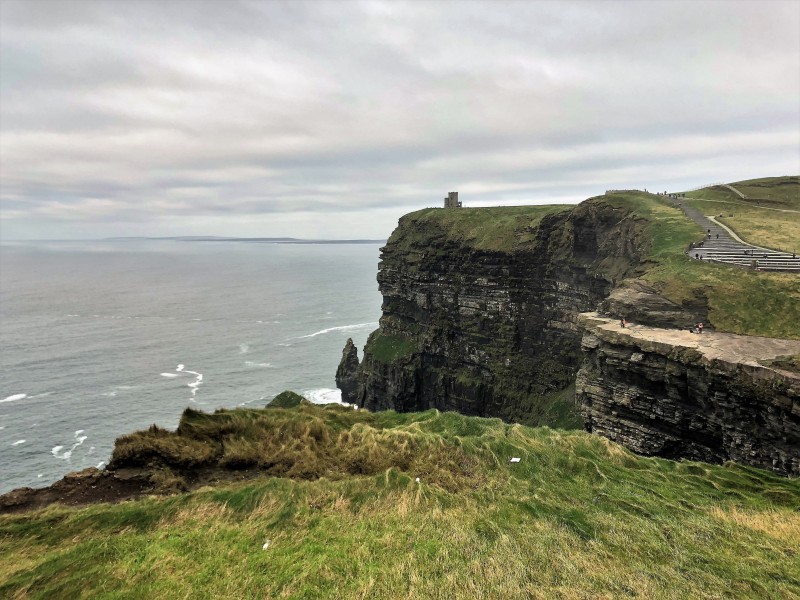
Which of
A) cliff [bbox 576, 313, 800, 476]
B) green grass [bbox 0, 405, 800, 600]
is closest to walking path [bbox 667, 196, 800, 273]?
cliff [bbox 576, 313, 800, 476]

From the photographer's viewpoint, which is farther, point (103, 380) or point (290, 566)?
point (103, 380)

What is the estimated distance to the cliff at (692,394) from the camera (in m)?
20.2

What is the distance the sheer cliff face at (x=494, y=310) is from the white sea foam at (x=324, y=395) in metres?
5.85

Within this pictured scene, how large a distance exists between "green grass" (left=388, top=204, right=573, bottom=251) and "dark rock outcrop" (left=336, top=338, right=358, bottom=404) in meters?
22.7

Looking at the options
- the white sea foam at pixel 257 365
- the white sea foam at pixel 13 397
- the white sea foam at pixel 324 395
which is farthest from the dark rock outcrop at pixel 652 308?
the white sea foam at pixel 13 397

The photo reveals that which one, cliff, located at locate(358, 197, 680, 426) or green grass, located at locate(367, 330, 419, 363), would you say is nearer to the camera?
cliff, located at locate(358, 197, 680, 426)

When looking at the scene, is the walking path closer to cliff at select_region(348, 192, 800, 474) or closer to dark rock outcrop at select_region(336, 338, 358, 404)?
cliff at select_region(348, 192, 800, 474)

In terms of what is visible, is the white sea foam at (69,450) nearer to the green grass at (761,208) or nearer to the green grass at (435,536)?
the green grass at (435,536)

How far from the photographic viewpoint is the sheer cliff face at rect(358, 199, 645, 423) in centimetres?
5106

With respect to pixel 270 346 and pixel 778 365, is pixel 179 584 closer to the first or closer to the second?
pixel 778 365

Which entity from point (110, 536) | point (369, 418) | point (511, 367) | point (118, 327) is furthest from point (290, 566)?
point (118, 327)

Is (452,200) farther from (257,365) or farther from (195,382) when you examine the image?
(195,382)

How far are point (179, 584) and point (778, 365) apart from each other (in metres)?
27.0

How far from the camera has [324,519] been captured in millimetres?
12539
